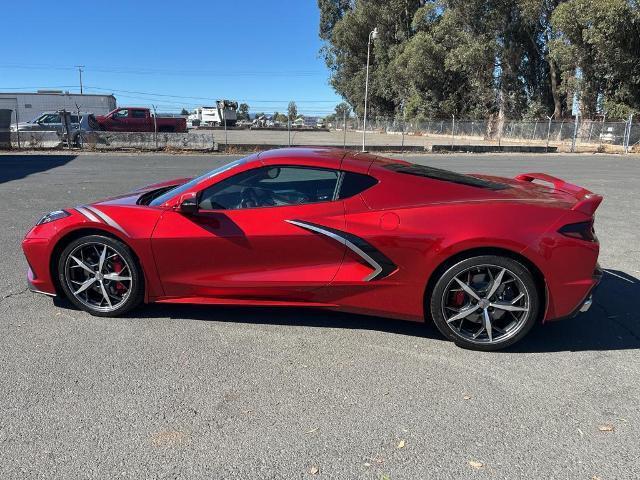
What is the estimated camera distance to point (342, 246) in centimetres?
364

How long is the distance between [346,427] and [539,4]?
4040 cm

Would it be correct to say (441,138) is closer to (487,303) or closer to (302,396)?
(487,303)

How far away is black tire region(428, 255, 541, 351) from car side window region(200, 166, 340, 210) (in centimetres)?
108

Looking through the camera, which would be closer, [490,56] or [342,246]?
[342,246]

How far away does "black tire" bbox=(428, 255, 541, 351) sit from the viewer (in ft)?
11.4

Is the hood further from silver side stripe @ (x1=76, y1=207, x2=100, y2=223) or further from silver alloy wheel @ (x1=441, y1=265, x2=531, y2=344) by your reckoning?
silver alloy wheel @ (x1=441, y1=265, x2=531, y2=344)

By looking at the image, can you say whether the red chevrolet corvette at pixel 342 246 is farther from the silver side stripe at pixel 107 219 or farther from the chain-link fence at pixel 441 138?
the chain-link fence at pixel 441 138

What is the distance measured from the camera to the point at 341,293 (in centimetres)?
372

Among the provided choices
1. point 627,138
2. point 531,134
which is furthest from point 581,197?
point 531,134

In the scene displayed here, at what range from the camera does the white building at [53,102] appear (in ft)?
137

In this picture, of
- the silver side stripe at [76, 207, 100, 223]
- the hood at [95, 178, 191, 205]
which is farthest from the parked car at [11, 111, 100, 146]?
the silver side stripe at [76, 207, 100, 223]

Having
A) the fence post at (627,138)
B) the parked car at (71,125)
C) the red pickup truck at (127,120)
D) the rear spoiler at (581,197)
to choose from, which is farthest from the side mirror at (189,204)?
the fence post at (627,138)

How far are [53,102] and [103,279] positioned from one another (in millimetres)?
45701

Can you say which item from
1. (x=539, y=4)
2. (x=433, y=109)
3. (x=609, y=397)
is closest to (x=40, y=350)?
(x=609, y=397)
